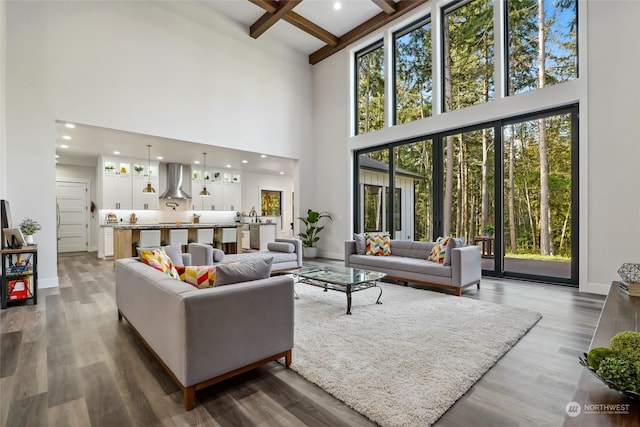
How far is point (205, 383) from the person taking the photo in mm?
1782

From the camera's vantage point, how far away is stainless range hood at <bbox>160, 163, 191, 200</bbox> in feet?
28.9

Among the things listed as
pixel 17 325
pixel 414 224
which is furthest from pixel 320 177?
pixel 17 325

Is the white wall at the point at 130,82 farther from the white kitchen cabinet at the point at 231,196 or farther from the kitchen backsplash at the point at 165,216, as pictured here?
the kitchen backsplash at the point at 165,216

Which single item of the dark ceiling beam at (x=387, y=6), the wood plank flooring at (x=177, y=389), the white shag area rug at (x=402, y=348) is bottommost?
the wood plank flooring at (x=177, y=389)

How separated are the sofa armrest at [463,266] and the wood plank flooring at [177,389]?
3.57 ft

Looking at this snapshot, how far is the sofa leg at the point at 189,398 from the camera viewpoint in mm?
1705

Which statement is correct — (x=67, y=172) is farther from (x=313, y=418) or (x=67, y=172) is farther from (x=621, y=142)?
(x=621, y=142)

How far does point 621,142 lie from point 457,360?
3.93m

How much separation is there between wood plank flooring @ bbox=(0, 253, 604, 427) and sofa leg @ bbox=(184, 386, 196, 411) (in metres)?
0.03

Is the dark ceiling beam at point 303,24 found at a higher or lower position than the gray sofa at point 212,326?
higher

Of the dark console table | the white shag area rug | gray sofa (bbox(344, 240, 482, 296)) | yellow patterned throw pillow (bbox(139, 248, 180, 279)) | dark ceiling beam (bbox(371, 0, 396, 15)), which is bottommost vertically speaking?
the white shag area rug

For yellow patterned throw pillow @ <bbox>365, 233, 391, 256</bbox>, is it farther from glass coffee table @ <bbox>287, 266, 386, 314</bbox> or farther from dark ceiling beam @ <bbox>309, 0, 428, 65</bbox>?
dark ceiling beam @ <bbox>309, 0, 428, 65</bbox>

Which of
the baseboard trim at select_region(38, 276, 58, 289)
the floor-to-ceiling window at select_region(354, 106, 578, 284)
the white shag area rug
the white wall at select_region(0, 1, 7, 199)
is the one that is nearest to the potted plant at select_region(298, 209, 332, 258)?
the floor-to-ceiling window at select_region(354, 106, 578, 284)

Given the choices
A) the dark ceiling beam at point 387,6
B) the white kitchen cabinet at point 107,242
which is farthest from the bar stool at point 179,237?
the dark ceiling beam at point 387,6
